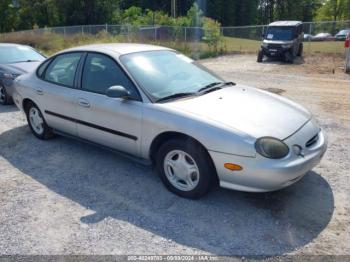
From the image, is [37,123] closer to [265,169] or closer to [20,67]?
[20,67]

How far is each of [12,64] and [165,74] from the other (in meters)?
5.54

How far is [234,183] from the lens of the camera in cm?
357

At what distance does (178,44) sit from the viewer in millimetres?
23484

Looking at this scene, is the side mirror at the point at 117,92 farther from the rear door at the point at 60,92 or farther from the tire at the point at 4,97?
the tire at the point at 4,97

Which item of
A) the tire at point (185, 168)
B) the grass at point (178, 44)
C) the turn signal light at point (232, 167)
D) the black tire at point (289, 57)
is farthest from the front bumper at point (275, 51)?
the turn signal light at point (232, 167)

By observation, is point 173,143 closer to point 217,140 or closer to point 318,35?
point 217,140

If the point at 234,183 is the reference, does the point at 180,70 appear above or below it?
above

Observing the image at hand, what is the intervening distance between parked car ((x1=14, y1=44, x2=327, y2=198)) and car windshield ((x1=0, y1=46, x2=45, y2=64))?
402 centimetres

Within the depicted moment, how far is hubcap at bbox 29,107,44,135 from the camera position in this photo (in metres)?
5.73

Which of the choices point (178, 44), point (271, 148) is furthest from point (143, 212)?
point (178, 44)

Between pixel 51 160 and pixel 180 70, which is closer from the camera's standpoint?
pixel 180 70

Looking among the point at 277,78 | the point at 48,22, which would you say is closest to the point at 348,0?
the point at 48,22

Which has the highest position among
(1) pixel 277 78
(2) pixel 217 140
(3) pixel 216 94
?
(3) pixel 216 94

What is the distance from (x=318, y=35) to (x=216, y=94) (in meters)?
25.7
